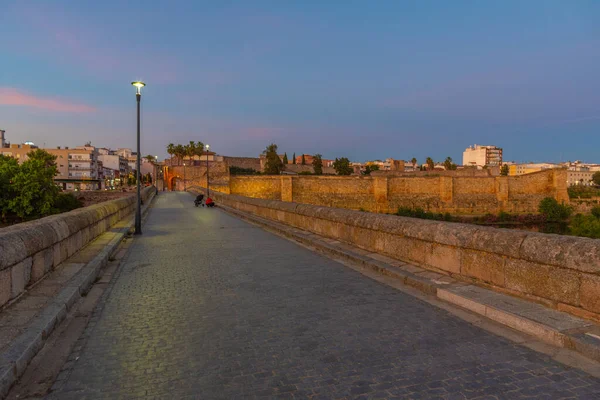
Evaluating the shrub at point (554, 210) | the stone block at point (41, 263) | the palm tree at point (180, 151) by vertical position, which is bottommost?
the shrub at point (554, 210)

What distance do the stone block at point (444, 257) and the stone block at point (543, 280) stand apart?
0.98 m

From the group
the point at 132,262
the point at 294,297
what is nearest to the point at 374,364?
the point at 294,297

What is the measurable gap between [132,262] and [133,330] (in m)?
4.68

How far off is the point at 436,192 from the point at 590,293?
7117 centimetres

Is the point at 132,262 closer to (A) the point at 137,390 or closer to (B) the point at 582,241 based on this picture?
(A) the point at 137,390

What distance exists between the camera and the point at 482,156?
186000 millimetres

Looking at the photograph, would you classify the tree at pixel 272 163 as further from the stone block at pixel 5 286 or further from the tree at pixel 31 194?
the stone block at pixel 5 286

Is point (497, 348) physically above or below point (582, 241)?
below

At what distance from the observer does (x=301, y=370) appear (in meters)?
3.52

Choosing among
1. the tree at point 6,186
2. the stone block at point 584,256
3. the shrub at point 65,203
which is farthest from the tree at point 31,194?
the stone block at point 584,256

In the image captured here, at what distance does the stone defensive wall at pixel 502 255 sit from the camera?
4355 mm

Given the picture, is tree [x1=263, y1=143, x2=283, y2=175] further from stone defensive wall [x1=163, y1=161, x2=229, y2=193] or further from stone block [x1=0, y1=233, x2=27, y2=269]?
stone block [x1=0, y1=233, x2=27, y2=269]

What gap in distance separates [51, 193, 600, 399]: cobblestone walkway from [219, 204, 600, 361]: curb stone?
38cm

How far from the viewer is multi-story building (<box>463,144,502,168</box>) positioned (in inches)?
7323
